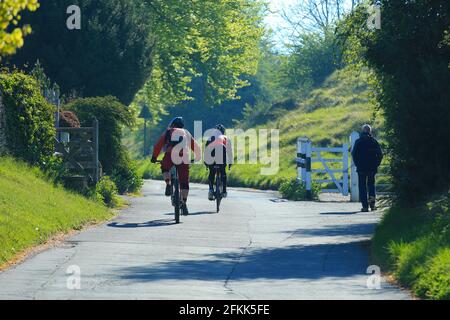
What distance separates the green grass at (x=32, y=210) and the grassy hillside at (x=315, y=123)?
20464 mm

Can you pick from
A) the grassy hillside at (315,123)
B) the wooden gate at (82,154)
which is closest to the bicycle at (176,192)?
the wooden gate at (82,154)

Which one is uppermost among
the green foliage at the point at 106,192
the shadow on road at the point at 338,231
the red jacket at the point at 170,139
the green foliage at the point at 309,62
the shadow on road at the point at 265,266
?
the green foliage at the point at 309,62

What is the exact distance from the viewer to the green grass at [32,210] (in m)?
16.8

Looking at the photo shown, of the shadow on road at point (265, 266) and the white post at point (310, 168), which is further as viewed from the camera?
the white post at point (310, 168)

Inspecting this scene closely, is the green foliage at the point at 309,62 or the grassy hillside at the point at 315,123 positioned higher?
the green foliage at the point at 309,62

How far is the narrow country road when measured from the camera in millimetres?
12648

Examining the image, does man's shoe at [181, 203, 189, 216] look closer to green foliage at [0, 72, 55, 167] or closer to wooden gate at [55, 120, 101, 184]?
wooden gate at [55, 120, 101, 184]

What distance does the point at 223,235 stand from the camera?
1992 cm

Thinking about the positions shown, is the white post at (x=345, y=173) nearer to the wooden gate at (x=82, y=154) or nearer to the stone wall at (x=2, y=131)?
the wooden gate at (x=82, y=154)

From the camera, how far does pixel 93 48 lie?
37031 millimetres

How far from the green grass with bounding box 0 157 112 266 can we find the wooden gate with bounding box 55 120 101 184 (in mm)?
1804

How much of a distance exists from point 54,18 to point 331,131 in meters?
20.8

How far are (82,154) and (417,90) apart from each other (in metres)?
10.5

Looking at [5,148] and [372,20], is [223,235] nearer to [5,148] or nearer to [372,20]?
[372,20]
